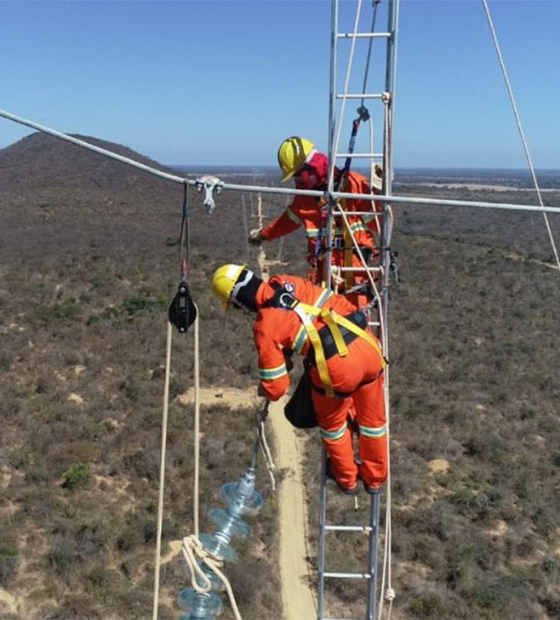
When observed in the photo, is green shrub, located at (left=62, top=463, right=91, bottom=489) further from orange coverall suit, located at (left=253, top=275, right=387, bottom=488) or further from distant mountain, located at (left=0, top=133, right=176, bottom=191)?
distant mountain, located at (left=0, top=133, right=176, bottom=191)

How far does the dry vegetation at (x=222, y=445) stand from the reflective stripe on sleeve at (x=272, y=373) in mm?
3448

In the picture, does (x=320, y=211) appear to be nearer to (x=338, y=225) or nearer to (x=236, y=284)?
(x=338, y=225)

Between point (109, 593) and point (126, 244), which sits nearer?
point (109, 593)

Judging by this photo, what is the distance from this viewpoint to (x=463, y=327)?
2448 cm

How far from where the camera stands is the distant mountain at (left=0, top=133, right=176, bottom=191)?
233ft

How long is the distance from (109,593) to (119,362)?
989 cm

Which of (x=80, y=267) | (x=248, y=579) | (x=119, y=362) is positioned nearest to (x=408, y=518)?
(x=248, y=579)

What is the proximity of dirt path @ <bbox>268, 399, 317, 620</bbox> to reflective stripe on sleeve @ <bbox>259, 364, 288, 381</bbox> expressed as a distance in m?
7.03

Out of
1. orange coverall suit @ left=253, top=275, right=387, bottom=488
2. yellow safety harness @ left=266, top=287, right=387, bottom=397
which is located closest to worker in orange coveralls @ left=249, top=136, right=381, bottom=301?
orange coverall suit @ left=253, top=275, right=387, bottom=488

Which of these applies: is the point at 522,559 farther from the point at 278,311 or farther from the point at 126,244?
the point at 126,244

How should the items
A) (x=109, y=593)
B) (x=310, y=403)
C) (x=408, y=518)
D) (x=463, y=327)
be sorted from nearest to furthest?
(x=310, y=403)
(x=109, y=593)
(x=408, y=518)
(x=463, y=327)

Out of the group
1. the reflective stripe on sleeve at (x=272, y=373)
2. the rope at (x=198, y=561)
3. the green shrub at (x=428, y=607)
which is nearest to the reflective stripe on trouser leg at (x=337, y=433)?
the reflective stripe on sleeve at (x=272, y=373)

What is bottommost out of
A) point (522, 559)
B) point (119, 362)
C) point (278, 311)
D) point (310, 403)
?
point (522, 559)

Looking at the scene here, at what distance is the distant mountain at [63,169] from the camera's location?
71062mm
